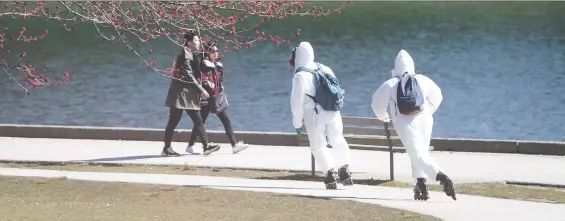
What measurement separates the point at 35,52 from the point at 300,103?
42.2m

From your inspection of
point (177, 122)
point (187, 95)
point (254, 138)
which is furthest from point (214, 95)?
point (254, 138)

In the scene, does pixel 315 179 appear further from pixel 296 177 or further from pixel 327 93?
pixel 327 93

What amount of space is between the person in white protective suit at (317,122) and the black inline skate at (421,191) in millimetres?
1112

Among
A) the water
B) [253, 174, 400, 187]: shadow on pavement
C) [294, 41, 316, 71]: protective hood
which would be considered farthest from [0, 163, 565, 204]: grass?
the water

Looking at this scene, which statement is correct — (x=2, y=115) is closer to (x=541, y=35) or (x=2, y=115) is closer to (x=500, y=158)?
(x=500, y=158)

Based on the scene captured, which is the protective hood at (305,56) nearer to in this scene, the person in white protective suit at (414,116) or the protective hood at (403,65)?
the person in white protective suit at (414,116)

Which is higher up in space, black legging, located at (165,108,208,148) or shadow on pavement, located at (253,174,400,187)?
black legging, located at (165,108,208,148)

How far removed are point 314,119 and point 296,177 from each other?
4.88 feet

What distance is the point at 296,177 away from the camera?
49.5 ft

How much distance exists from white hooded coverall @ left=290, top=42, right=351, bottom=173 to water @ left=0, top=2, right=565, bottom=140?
14130mm

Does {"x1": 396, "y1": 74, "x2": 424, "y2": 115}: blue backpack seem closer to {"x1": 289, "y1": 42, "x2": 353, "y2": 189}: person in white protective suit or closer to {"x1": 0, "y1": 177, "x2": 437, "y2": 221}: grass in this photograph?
{"x1": 289, "y1": 42, "x2": 353, "y2": 189}: person in white protective suit

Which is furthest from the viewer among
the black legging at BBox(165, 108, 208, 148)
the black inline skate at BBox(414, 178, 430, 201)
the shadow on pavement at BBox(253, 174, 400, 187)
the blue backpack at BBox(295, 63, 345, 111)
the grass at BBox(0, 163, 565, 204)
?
the black legging at BBox(165, 108, 208, 148)

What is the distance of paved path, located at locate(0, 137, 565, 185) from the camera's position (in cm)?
1537

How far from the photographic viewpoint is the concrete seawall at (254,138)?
1717 centimetres
